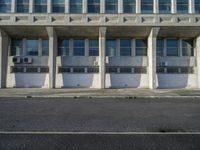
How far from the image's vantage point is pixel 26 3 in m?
31.0

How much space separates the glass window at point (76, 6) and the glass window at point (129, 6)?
543 cm

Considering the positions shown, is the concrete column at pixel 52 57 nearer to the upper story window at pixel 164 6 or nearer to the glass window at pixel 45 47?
the glass window at pixel 45 47

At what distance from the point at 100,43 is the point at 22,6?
10648 millimetres

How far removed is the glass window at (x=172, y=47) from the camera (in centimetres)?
3369

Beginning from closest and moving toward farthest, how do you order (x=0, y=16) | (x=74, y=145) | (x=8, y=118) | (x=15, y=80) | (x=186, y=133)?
1. (x=74, y=145)
2. (x=186, y=133)
3. (x=8, y=118)
4. (x=0, y=16)
5. (x=15, y=80)

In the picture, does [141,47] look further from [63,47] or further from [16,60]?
[16,60]

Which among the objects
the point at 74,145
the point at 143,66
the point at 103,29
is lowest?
the point at 74,145

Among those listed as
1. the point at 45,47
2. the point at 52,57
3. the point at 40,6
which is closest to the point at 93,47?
the point at 52,57

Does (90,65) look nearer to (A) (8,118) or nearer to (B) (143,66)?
(B) (143,66)

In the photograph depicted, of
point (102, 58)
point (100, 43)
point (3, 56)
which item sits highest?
point (100, 43)

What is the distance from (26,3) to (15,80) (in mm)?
9836

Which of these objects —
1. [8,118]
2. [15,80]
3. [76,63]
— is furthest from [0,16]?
[8,118]

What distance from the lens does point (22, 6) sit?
31.0m

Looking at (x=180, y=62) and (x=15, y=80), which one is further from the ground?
(x=180, y=62)
